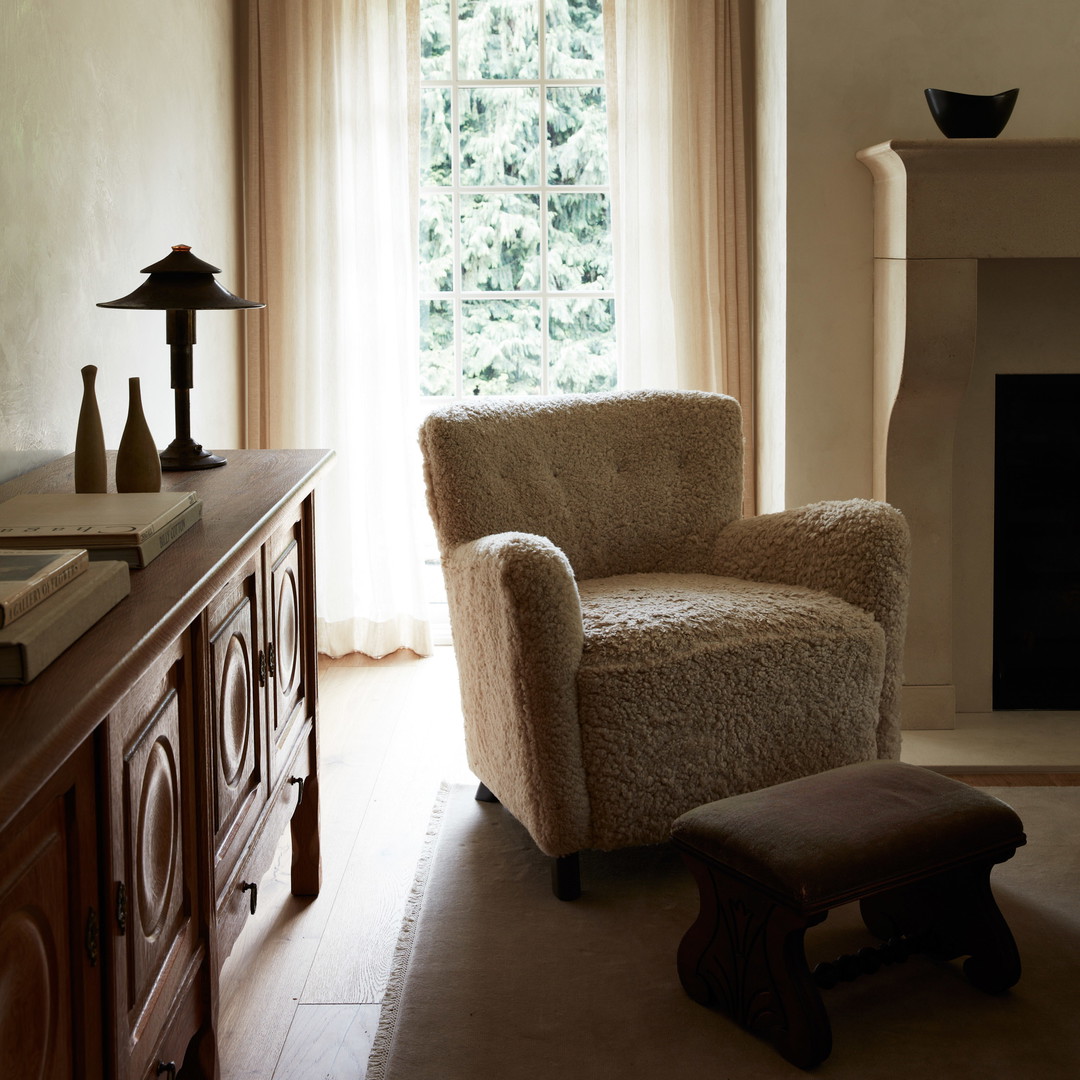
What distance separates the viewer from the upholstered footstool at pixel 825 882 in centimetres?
169

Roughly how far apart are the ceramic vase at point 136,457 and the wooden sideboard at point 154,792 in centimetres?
10

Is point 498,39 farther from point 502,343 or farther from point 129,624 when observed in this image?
point 129,624

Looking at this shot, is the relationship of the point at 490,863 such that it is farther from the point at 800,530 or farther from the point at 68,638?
the point at 68,638

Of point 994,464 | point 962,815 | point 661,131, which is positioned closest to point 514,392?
point 661,131

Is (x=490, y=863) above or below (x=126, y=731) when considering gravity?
below

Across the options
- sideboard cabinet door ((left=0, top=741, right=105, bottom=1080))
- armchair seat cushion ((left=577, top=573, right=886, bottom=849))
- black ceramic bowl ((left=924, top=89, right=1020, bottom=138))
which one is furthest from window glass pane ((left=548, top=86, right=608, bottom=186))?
sideboard cabinet door ((left=0, top=741, right=105, bottom=1080))

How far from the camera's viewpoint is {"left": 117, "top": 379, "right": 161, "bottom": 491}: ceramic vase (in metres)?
1.75

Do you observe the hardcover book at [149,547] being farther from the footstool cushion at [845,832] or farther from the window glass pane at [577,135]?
the window glass pane at [577,135]

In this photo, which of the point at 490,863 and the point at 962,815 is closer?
the point at 962,815

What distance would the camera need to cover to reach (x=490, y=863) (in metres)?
2.41

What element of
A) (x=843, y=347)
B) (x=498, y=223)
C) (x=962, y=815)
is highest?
(x=498, y=223)

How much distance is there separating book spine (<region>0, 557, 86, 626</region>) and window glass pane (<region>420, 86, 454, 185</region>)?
120 inches

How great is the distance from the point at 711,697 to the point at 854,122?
171cm

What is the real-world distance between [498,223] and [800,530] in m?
1.82
